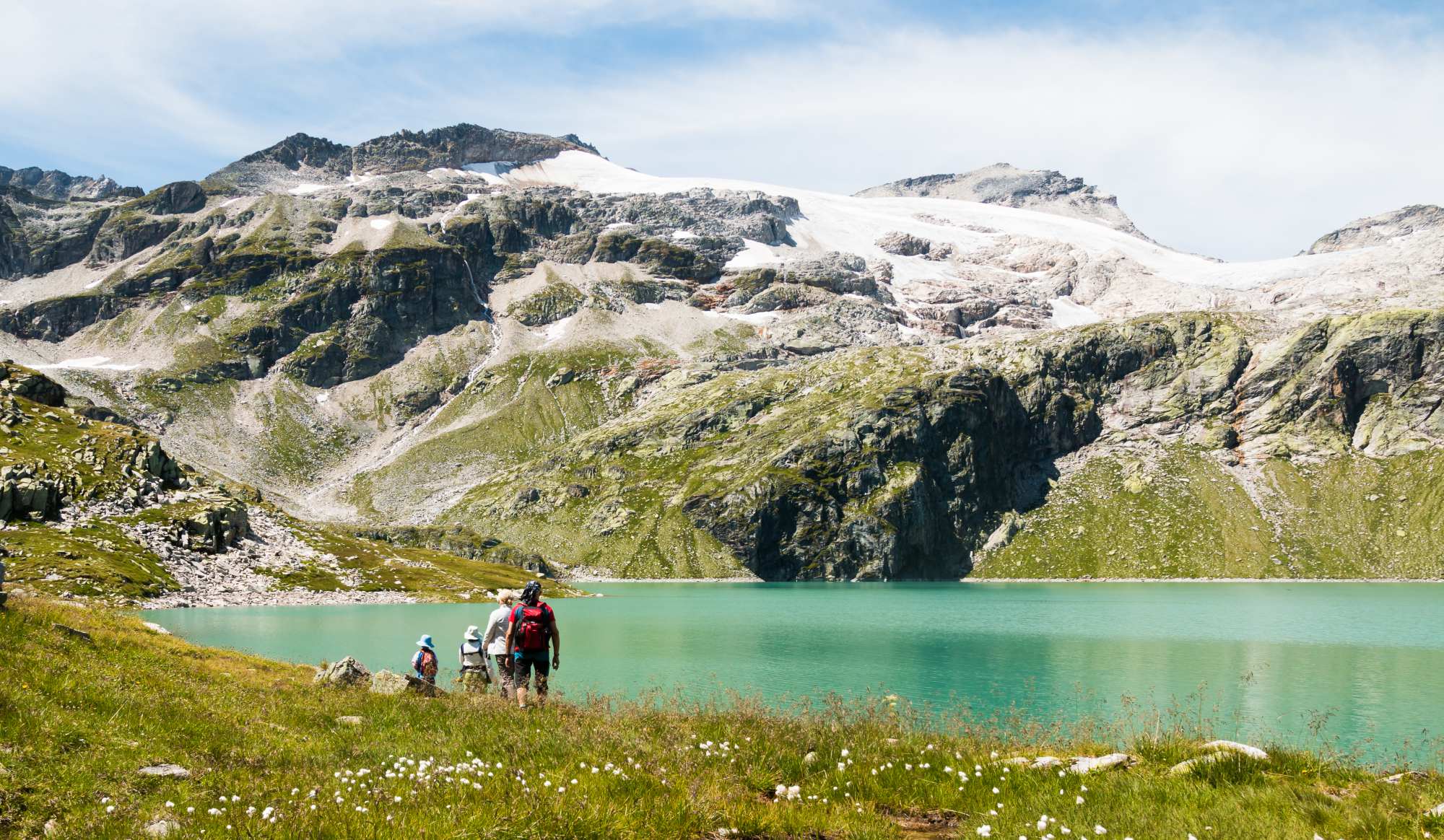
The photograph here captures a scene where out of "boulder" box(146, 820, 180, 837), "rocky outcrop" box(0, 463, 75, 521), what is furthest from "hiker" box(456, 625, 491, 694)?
"rocky outcrop" box(0, 463, 75, 521)

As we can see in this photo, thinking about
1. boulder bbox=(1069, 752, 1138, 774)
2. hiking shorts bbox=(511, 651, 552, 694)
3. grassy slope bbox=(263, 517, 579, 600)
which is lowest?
grassy slope bbox=(263, 517, 579, 600)

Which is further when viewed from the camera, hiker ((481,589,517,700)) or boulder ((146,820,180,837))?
hiker ((481,589,517,700))

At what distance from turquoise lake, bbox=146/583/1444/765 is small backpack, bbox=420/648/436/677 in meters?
7.06

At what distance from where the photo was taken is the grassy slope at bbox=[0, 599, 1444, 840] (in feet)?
30.7

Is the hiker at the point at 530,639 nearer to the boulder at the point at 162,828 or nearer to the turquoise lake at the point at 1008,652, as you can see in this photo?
the turquoise lake at the point at 1008,652

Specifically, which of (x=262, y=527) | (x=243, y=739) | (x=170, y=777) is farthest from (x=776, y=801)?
(x=262, y=527)

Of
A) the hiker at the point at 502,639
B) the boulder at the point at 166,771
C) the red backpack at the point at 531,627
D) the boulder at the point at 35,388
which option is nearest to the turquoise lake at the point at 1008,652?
the hiker at the point at 502,639

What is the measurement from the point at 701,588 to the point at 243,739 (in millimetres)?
157100

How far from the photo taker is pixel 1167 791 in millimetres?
11414

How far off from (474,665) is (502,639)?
615 cm

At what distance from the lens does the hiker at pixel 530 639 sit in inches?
811

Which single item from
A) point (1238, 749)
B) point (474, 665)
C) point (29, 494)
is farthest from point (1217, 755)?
point (29, 494)

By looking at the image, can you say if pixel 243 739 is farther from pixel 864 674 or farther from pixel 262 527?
pixel 262 527

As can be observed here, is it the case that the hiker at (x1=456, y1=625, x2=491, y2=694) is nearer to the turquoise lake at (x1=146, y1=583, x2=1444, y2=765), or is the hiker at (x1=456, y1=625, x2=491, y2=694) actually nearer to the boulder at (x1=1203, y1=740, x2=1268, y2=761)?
the turquoise lake at (x1=146, y1=583, x2=1444, y2=765)
